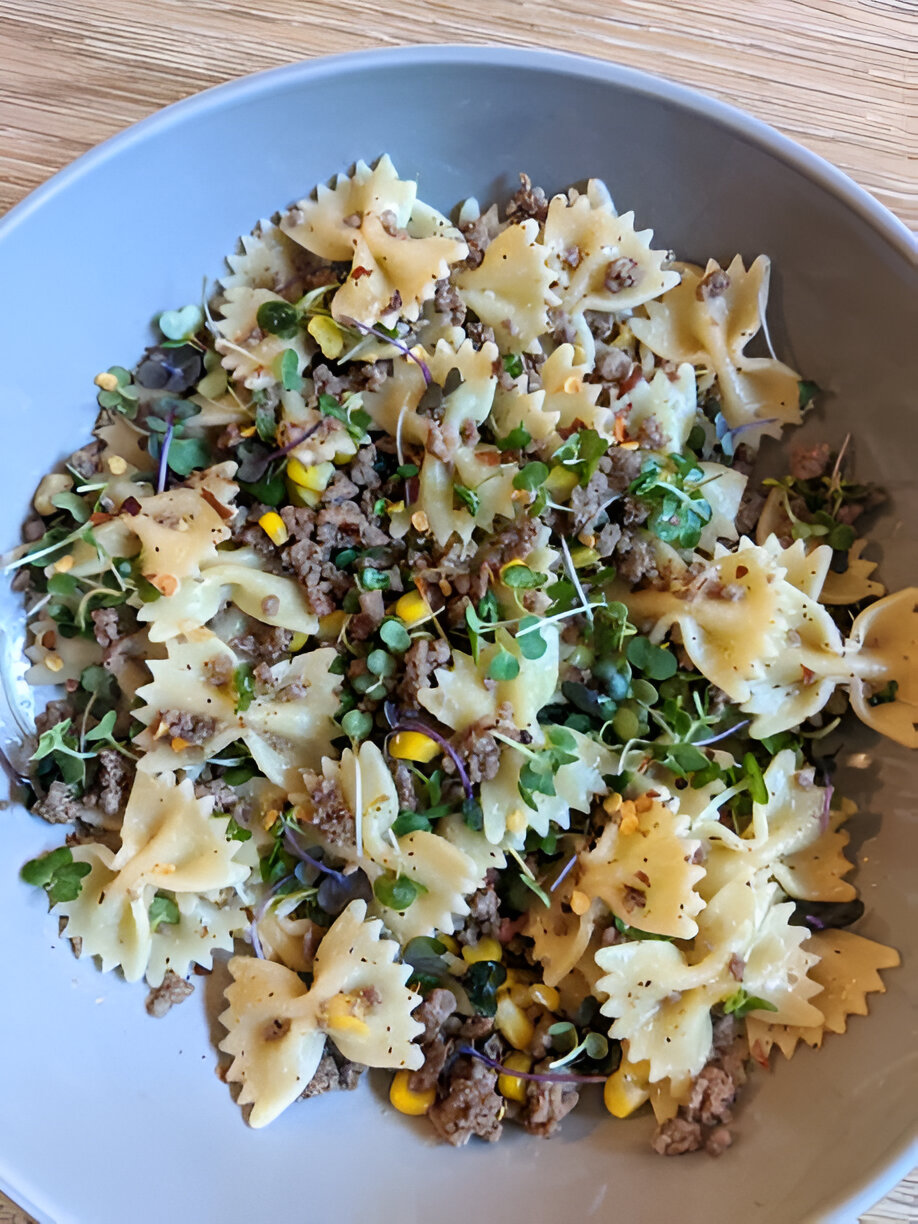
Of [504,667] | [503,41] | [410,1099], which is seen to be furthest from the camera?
[503,41]

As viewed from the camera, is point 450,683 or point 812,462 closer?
point 450,683

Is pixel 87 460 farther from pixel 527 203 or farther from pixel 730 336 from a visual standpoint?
pixel 730 336

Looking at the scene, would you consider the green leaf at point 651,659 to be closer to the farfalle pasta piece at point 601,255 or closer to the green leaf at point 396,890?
the green leaf at point 396,890

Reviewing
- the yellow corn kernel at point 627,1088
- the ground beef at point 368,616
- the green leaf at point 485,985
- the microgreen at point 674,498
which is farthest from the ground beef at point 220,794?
the microgreen at point 674,498

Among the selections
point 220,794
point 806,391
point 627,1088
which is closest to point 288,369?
point 220,794

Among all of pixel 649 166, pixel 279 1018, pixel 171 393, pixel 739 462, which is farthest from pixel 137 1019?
pixel 649 166
